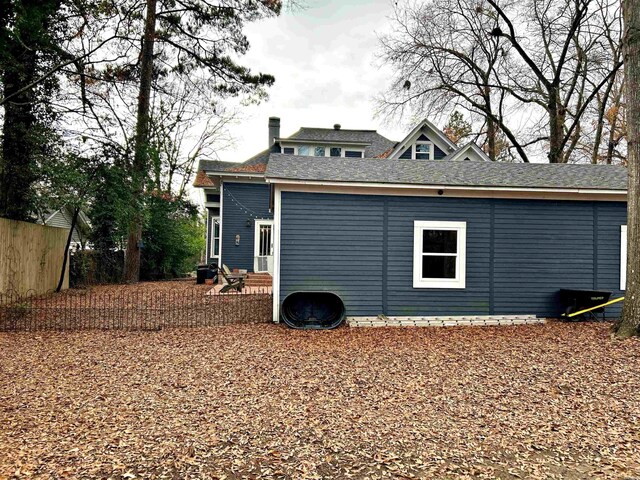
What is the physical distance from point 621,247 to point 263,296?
893 centimetres

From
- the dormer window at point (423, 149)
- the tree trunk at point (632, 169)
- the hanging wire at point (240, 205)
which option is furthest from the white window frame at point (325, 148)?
the tree trunk at point (632, 169)

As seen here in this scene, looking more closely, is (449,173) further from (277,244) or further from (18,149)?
(18,149)

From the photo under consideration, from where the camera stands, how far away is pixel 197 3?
14492 mm

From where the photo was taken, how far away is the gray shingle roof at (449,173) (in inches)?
319

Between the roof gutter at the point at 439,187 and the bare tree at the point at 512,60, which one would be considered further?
the bare tree at the point at 512,60

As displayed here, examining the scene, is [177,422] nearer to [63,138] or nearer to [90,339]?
[90,339]

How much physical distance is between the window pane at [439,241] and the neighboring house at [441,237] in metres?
0.02

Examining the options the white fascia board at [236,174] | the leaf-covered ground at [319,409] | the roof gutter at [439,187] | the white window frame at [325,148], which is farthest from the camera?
the white window frame at [325,148]

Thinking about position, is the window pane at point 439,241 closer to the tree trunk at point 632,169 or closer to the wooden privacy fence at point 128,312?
the tree trunk at point 632,169

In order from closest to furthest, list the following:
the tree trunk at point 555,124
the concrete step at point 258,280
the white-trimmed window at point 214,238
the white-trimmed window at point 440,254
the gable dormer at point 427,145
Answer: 1. the white-trimmed window at point 440,254
2. the concrete step at point 258,280
3. the gable dormer at point 427,145
4. the tree trunk at point 555,124
5. the white-trimmed window at point 214,238

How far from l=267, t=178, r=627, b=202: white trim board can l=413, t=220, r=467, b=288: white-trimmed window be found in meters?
0.67

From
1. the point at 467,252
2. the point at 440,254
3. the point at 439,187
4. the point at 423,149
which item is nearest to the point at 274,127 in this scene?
the point at 423,149

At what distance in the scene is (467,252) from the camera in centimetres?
841

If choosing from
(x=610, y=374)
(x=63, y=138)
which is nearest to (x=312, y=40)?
(x=63, y=138)
